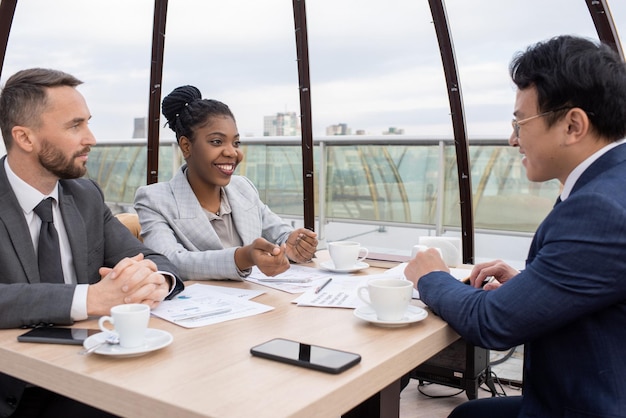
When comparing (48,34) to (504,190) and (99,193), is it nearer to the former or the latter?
(99,193)

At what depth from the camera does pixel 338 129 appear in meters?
5.27

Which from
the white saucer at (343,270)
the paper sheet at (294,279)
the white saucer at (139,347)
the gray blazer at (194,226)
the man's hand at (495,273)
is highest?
the gray blazer at (194,226)

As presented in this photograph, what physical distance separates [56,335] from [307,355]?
0.56 m

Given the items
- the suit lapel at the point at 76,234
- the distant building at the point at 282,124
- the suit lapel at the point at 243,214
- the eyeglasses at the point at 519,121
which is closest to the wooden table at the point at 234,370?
the suit lapel at the point at 76,234

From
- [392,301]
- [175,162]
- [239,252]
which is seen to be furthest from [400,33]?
[392,301]

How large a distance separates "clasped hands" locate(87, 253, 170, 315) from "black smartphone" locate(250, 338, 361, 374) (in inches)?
16.4

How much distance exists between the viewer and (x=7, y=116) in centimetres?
175

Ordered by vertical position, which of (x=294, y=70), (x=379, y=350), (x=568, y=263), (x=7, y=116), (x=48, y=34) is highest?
(x=48, y=34)

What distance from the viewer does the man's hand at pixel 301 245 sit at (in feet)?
7.22

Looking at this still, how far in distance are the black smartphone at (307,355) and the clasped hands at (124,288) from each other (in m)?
0.42

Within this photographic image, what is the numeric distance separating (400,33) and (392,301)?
332 centimetres

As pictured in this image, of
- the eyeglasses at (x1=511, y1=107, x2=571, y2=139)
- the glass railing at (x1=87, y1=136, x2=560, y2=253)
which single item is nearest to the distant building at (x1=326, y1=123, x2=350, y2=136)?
the glass railing at (x1=87, y1=136, x2=560, y2=253)

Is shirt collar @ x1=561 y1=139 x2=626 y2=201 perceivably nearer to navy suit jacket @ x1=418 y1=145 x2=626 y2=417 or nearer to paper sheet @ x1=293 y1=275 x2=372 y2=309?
navy suit jacket @ x1=418 y1=145 x2=626 y2=417

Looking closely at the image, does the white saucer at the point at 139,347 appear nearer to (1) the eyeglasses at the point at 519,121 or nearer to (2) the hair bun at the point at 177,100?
(1) the eyeglasses at the point at 519,121
